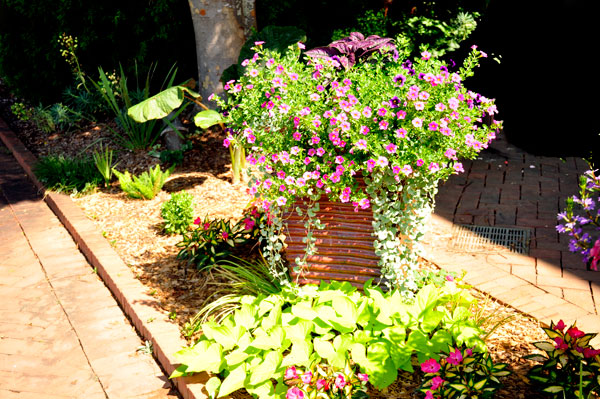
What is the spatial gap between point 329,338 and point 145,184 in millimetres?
2958

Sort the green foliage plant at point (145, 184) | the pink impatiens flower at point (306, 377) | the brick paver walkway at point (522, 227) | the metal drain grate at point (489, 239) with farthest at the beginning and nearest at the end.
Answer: the green foliage plant at point (145, 184), the metal drain grate at point (489, 239), the brick paver walkway at point (522, 227), the pink impatiens flower at point (306, 377)

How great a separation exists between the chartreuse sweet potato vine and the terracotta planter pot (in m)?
0.22

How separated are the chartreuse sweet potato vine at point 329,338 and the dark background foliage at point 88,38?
192 inches

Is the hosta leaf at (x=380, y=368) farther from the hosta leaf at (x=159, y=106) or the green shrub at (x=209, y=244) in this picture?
the hosta leaf at (x=159, y=106)

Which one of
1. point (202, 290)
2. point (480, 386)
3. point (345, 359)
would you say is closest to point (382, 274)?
point (345, 359)

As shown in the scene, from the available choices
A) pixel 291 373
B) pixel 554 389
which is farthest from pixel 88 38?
→ pixel 554 389

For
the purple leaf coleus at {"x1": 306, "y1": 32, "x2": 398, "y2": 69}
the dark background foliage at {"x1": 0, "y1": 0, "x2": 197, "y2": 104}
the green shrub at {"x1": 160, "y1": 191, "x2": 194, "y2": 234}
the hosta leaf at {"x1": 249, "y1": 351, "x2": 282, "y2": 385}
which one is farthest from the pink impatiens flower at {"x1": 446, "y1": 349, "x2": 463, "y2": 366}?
the dark background foliage at {"x1": 0, "y1": 0, "x2": 197, "y2": 104}

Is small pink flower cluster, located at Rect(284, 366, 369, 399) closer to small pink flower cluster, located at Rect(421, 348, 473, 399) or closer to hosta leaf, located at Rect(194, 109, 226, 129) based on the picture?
small pink flower cluster, located at Rect(421, 348, 473, 399)

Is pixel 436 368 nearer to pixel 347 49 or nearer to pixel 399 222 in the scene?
pixel 399 222

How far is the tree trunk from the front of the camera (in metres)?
6.32

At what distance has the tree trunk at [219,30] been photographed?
20.7 feet

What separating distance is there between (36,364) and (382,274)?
2.15 meters

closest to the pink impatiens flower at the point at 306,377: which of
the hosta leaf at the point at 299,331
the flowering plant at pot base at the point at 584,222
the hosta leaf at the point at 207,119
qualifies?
the hosta leaf at the point at 299,331

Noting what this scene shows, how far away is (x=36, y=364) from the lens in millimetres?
3736
